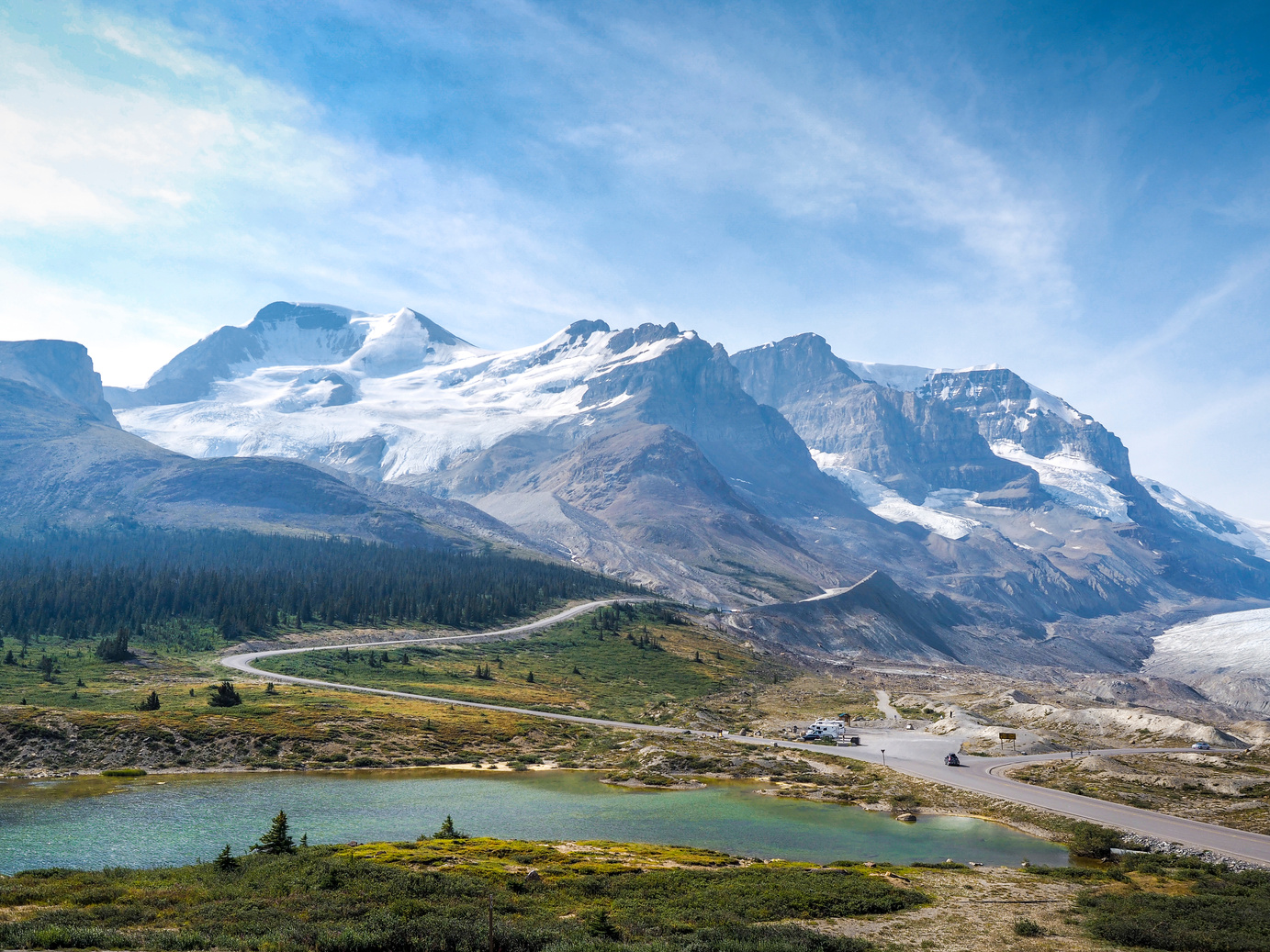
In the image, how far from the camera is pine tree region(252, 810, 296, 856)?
37.2m

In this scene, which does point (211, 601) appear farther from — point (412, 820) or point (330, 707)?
point (412, 820)

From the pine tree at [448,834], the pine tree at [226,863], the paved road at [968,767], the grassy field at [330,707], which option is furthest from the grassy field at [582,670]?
the pine tree at [226,863]

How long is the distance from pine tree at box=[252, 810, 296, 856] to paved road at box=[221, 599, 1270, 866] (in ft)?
170

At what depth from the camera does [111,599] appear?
490 feet

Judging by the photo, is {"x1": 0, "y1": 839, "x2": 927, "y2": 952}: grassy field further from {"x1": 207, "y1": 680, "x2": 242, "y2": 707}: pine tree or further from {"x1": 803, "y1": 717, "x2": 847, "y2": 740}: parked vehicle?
{"x1": 803, "y1": 717, "x2": 847, "y2": 740}: parked vehicle

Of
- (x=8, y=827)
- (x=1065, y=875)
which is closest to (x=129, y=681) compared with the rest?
(x=8, y=827)

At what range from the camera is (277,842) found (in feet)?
122

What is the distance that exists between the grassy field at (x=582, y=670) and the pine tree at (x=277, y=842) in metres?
68.7

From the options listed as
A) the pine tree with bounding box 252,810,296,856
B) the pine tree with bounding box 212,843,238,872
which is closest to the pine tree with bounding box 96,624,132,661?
the pine tree with bounding box 252,810,296,856

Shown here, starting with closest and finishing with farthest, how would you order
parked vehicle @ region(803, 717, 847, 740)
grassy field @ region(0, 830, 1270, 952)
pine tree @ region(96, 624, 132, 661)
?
grassy field @ region(0, 830, 1270, 952) → parked vehicle @ region(803, 717, 847, 740) → pine tree @ region(96, 624, 132, 661)

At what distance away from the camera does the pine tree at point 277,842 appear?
3716 cm

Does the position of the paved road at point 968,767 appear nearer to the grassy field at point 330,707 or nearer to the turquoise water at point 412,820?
the grassy field at point 330,707

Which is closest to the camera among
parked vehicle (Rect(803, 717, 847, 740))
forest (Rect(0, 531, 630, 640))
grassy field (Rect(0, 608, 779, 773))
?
grassy field (Rect(0, 608, 779, 773))

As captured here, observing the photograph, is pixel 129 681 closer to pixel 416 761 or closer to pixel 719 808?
pixel 416 761
